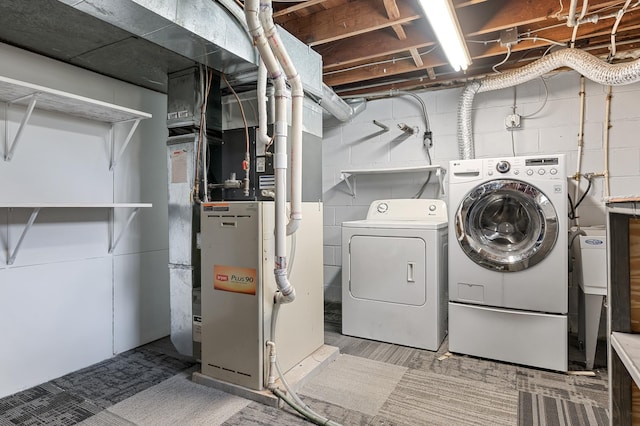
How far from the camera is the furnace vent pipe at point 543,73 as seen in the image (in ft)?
7.92

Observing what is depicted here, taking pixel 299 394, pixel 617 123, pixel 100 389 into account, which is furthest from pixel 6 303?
pixel 617 123

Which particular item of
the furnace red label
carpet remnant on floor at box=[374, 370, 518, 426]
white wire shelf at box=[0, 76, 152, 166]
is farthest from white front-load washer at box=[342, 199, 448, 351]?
white wire shelf at box=[0, 76, 152, 166]

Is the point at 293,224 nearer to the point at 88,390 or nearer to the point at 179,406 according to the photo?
the point at 179,406

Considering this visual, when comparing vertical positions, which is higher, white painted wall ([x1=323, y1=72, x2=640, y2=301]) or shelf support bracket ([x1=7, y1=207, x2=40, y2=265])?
white painted wall ([x1=323, y1=72, x2=640, y2=301])

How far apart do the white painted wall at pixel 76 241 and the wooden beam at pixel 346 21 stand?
138 cm

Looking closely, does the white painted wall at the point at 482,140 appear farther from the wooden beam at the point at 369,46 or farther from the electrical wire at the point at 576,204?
the wooden beam at the point at 369,46

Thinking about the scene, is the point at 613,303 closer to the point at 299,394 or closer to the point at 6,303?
the point at 299,394

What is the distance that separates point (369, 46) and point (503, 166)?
1.37 meters

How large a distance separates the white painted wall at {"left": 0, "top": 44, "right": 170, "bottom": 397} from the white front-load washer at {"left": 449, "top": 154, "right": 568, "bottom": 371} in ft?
8.03

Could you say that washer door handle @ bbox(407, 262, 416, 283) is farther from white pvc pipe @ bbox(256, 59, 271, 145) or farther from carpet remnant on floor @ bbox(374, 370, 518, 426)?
white pvc pipe @ bbox(256, 59, 271, 145)

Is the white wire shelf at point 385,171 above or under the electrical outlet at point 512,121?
under

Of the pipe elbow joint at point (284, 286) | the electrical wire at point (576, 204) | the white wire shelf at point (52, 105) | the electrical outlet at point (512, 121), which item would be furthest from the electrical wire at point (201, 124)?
the electrical wire at point (576, 204)

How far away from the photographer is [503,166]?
2477 millimetres

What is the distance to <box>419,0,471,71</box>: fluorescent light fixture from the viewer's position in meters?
1.89
